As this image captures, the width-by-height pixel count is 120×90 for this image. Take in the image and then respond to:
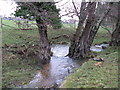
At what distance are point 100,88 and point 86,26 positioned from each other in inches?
335

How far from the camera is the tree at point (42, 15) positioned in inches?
325

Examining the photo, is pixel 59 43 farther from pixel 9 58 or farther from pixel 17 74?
pixel 17 74

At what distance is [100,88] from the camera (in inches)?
249

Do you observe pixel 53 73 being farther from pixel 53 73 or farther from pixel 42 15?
pixel 42 15

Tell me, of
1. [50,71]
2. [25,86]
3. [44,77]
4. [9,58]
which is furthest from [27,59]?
→ [25,86]

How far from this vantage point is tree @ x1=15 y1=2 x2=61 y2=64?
8257 mm

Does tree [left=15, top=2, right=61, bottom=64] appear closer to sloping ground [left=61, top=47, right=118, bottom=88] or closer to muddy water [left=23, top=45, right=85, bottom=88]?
muddy water [left=23, top=45, right=85, bottom=88]

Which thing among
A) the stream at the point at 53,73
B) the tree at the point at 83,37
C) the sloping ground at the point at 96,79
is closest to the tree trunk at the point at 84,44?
the tree at the point at 83,37

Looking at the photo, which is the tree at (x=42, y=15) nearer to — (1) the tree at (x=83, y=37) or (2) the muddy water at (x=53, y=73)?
(2) the muddy water at (x=53, y=73)

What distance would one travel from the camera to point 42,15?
322 inches

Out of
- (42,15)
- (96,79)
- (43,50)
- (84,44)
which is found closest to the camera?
(96,79)

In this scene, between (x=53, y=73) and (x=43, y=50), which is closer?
(x=53, y=73)

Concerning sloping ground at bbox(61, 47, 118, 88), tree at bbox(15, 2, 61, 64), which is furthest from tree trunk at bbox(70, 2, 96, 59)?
sloping ground at bbox(61, 47, 118, 88)

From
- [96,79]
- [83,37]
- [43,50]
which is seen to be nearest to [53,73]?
[43,50]
